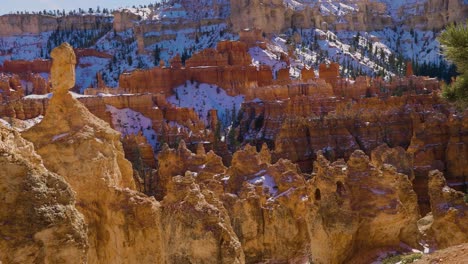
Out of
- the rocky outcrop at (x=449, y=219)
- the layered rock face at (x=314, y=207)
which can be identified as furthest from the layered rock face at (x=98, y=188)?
the rocky outcrop at (x=449, y=219)

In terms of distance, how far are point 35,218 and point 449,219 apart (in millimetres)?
10582

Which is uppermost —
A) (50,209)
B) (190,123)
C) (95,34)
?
(95,34)

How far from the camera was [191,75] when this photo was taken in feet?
221

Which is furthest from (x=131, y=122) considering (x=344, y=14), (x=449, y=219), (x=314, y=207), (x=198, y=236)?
(x=344, y=14)

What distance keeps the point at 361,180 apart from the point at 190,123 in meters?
38.0

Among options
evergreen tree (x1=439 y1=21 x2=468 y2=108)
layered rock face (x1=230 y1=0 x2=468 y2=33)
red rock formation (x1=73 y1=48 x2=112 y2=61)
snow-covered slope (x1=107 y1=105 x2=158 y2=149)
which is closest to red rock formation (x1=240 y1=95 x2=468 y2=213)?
snow-covered slope (x1=107 y1=105 x2=158 y2=149)

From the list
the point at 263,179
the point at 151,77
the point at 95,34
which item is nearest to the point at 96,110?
the point at 151,77

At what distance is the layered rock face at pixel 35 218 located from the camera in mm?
3746

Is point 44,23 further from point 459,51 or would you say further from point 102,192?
point 459,51

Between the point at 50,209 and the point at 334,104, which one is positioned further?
the point at 334,104

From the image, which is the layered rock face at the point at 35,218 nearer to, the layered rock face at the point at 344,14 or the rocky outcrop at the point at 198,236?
the rocky outcrop at the point at 198,236

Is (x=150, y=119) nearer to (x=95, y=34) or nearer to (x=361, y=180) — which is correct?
(x=361, y=180)

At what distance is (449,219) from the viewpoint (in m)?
12.4

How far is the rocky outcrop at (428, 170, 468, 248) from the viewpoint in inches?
476
